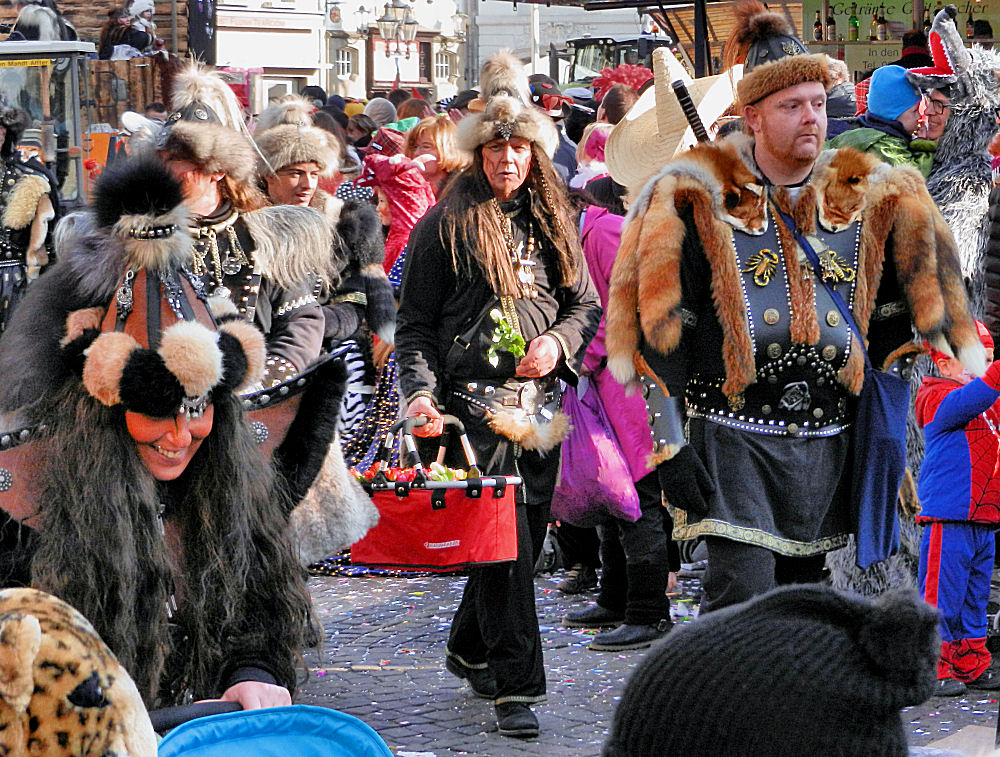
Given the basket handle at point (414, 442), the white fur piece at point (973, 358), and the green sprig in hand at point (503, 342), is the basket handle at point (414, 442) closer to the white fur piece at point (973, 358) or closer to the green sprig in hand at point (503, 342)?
the green sprig in hand at point (503, 342)

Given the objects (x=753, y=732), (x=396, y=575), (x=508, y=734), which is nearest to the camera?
(x=753, y=732)

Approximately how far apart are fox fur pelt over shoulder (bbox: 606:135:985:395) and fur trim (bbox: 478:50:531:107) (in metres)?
1.39

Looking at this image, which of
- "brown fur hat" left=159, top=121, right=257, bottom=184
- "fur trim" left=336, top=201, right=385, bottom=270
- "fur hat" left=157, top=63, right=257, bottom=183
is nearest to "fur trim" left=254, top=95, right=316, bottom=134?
"fur trim" left=336, top=201, right=385, bottom=270

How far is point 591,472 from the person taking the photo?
245 inches

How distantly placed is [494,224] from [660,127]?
1808 millimetres

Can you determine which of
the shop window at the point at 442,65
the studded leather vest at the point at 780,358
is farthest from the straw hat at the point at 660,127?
the shop window at the point at 442,65

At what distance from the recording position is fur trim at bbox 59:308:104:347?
3.09m

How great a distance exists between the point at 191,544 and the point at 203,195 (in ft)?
6.10

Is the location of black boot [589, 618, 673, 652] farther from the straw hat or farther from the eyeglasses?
the eyeglasses

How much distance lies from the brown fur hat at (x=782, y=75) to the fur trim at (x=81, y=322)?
2.05 meters

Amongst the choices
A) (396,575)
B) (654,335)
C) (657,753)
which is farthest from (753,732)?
(396,575)

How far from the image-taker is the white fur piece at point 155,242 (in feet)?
10.3

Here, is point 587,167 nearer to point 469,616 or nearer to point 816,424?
point 469,616

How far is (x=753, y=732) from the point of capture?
1577 millimetres
